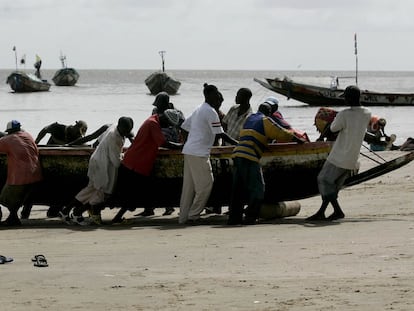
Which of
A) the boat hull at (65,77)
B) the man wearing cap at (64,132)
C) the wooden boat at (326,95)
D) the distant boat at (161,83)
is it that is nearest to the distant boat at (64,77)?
the boat hull at (65,77)

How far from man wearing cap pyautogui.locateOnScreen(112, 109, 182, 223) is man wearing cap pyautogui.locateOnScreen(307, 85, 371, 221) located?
1713 mm

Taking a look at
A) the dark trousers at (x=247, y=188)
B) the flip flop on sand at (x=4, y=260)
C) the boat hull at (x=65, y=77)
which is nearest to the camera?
the flip flop on sand at (x=4, y=260)

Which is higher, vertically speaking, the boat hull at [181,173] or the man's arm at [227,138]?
the man's arm at [227,138]

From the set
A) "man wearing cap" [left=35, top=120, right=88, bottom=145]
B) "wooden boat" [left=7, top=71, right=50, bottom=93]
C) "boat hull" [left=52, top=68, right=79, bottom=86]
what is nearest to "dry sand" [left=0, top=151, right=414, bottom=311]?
"man wearing cap" [left=35, top=120, right=88, bottom=145]

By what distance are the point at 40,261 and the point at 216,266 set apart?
4.64 feet

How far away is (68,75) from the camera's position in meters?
99.6

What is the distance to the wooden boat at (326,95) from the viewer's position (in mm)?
48125

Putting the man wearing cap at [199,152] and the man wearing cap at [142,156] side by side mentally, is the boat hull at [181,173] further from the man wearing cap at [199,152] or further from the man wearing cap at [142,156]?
the man wearing cap at [199,152]

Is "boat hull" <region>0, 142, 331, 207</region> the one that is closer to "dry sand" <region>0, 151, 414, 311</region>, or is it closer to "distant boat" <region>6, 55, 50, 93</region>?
"dry sand" <region>0, 151, 414, 311</region>

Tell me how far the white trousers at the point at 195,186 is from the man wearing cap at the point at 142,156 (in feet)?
1.49

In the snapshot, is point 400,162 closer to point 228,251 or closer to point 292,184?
point 292,184

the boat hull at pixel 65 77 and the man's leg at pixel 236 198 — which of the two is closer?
the man's leg at pixel 236 198

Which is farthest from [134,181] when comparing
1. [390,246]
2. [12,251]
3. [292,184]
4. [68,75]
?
[68,75]

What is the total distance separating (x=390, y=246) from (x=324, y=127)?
4.02m
